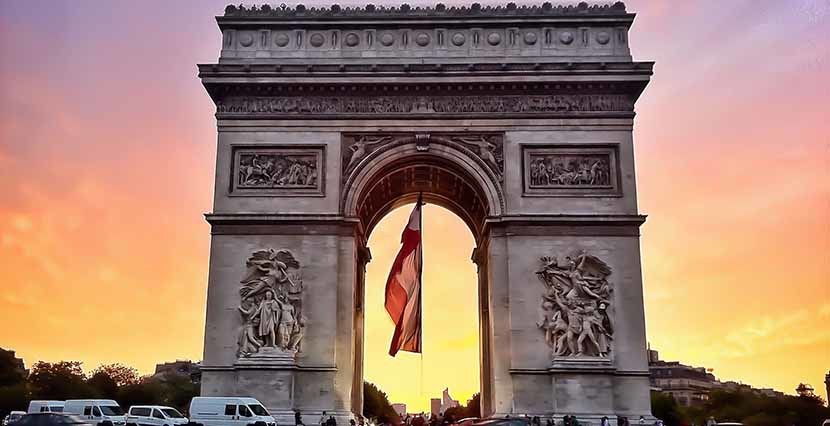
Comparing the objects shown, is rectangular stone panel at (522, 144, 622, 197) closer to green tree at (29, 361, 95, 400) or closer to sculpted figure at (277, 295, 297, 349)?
sculpted figure at (277, 295, 297, 349)

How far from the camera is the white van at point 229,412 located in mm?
23734

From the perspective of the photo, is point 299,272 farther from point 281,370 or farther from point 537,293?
point 537,293

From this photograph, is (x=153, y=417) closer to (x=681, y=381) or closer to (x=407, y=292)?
(x=407, y=292)

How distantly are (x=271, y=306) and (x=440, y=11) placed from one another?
11635mm

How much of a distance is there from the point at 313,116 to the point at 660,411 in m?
37.5

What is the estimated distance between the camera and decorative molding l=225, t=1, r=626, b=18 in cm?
2927

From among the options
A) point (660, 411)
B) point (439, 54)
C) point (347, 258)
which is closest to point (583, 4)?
point (439, 54)

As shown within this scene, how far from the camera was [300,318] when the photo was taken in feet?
87.9

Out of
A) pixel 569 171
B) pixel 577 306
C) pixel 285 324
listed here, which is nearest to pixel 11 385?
pixel 285 324

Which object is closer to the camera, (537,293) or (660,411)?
(537,293)

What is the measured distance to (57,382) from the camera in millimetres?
52375

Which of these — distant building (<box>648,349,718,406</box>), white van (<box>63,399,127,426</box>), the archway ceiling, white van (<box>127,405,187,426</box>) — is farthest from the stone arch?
distant building (<box>648,349,718,406</box>)

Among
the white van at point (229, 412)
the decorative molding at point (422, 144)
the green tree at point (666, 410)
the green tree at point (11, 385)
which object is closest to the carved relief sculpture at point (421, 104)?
the decorative molding at point (422, 144)

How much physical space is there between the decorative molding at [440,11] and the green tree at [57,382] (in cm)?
3089
